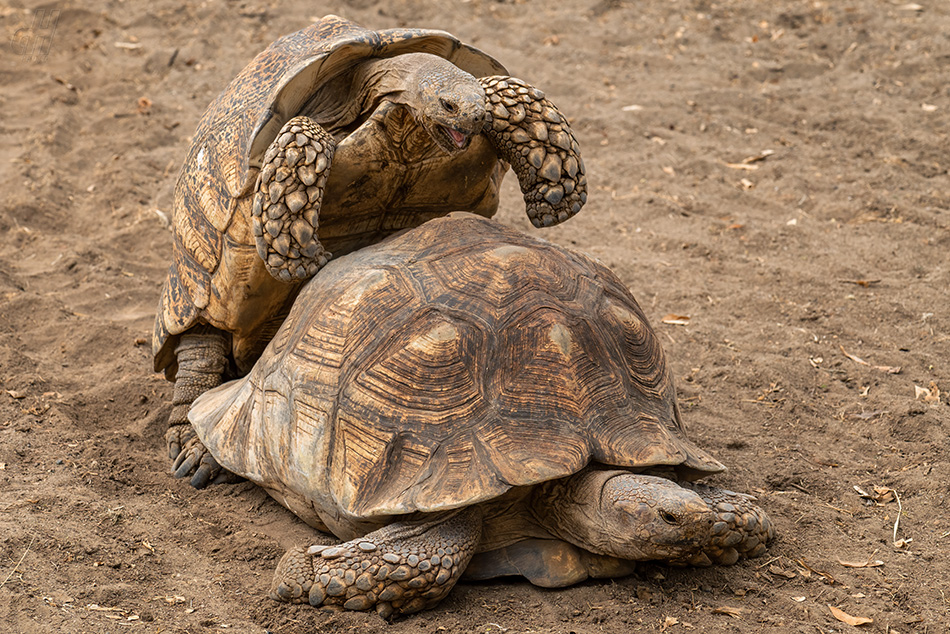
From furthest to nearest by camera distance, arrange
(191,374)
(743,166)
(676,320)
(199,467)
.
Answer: (743,166)
(676,320)
(191,374)
(199,467)

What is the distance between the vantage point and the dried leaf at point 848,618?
268 cm

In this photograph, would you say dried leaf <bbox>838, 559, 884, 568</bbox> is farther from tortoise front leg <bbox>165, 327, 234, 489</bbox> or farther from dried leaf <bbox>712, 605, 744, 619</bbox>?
tortoise front leg <bbox>165, 327, 234, 489</bbox>

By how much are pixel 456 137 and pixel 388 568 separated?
4.49 feet

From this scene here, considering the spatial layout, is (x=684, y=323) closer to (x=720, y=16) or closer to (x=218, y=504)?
(x=218, y=504)

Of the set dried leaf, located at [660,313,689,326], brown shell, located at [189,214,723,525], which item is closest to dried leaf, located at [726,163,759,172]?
dried leaf, located at [660,313,689,326]

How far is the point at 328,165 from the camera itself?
312 cm

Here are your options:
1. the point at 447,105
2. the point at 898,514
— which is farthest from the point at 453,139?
the point at 898,514

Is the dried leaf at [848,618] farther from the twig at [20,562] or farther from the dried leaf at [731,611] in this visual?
the twig at [20,562]

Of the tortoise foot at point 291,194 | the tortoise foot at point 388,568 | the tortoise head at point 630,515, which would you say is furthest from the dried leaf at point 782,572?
the tortoise foot at point 291,194

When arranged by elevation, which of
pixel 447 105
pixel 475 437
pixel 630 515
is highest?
pixel 447 105

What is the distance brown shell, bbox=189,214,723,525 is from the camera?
8.96 ft

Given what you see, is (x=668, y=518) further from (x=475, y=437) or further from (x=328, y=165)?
(x=328, y=165)

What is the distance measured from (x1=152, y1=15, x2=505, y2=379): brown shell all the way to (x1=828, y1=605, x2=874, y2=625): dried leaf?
192 cm

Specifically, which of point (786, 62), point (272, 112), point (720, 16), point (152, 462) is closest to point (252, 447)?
point (152, 462)
